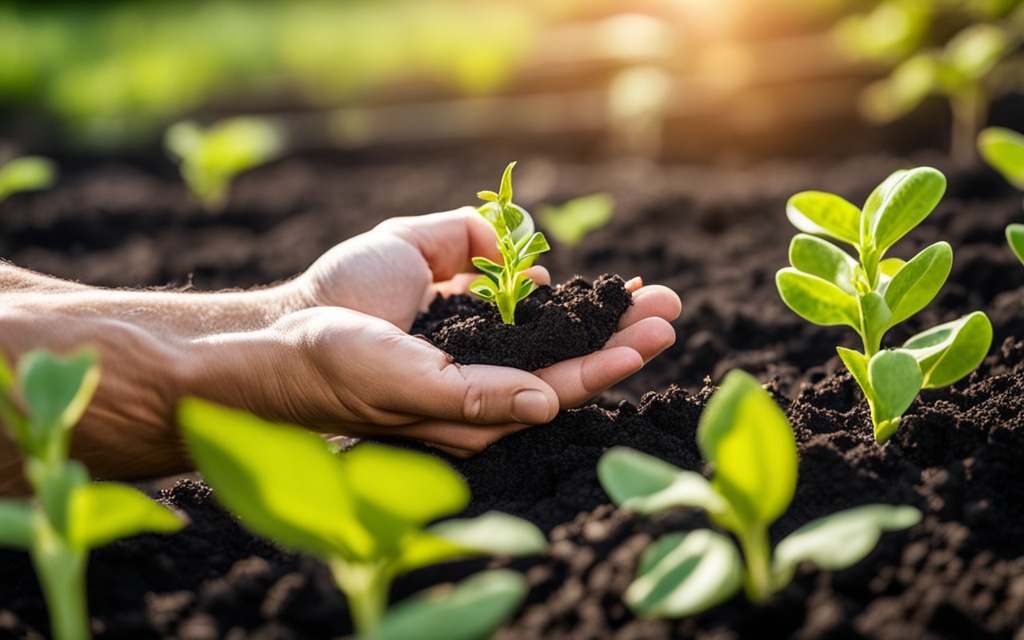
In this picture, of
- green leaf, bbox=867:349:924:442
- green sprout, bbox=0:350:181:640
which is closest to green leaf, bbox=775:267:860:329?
green leaf, bbox=867:349:924:442

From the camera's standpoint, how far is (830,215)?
1.51 m

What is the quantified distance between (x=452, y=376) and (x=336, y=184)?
2577mm

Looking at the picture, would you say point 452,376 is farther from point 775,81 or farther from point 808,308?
point 775,81

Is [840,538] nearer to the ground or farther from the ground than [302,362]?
nearer to the ground

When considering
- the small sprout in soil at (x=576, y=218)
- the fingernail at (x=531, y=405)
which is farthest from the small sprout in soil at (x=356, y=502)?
the small sprout in soil at (x=576, y=218)

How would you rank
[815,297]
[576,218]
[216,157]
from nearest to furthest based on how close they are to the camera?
[815,297], [576,218], [216,157]

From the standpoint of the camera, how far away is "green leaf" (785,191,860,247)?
1511mm

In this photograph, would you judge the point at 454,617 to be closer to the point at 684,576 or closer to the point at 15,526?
the point at 684,576

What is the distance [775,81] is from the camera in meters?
4.34

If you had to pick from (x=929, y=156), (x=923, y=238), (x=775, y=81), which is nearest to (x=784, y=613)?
(x=923, y=238)

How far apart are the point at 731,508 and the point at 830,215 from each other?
0.61 meters

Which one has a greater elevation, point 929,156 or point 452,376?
point 929,156

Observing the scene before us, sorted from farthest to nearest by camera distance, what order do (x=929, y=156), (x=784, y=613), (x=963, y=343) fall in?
(x=929, y=156)
(x=963, y=343)
(x=784, y=613)

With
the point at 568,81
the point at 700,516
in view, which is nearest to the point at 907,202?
the point at 700,516
